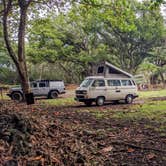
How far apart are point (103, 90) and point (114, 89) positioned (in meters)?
0.91

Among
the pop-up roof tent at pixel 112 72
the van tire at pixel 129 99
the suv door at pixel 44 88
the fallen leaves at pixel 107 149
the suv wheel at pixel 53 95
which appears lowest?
the fallen leaves at pixel 107 149

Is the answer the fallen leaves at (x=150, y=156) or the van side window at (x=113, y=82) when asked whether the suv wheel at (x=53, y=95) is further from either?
the fallen leaves at (x=150, y=156)

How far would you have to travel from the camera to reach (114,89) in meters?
18.9

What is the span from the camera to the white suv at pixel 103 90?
18.0 meters

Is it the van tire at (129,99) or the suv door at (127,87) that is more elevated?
the suv door at (127,87)

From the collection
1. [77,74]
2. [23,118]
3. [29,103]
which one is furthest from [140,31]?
[23,118]

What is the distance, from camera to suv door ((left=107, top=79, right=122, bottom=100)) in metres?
18.7

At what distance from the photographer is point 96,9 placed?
1513 cm

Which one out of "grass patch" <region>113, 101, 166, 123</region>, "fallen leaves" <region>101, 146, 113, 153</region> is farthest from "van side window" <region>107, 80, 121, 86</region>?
"fallen leaves" <region>101, 146, 113, 153</region>

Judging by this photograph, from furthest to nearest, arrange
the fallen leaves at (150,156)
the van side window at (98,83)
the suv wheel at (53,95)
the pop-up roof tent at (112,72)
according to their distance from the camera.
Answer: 1. the suv wheel at (53,95)
2. the pop-up roof tent at (112,72)
3. the van side window at (98,83)
4. the fallen leaves at (150,156)

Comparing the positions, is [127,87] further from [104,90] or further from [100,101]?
[100,101]

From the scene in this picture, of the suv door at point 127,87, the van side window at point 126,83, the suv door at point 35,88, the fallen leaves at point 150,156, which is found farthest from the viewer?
the suv door at point 35,88

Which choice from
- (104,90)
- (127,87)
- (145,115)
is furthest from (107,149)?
(127,87)

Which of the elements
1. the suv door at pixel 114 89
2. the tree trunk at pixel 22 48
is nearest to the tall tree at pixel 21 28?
the tree trunk at pixel 22 48
